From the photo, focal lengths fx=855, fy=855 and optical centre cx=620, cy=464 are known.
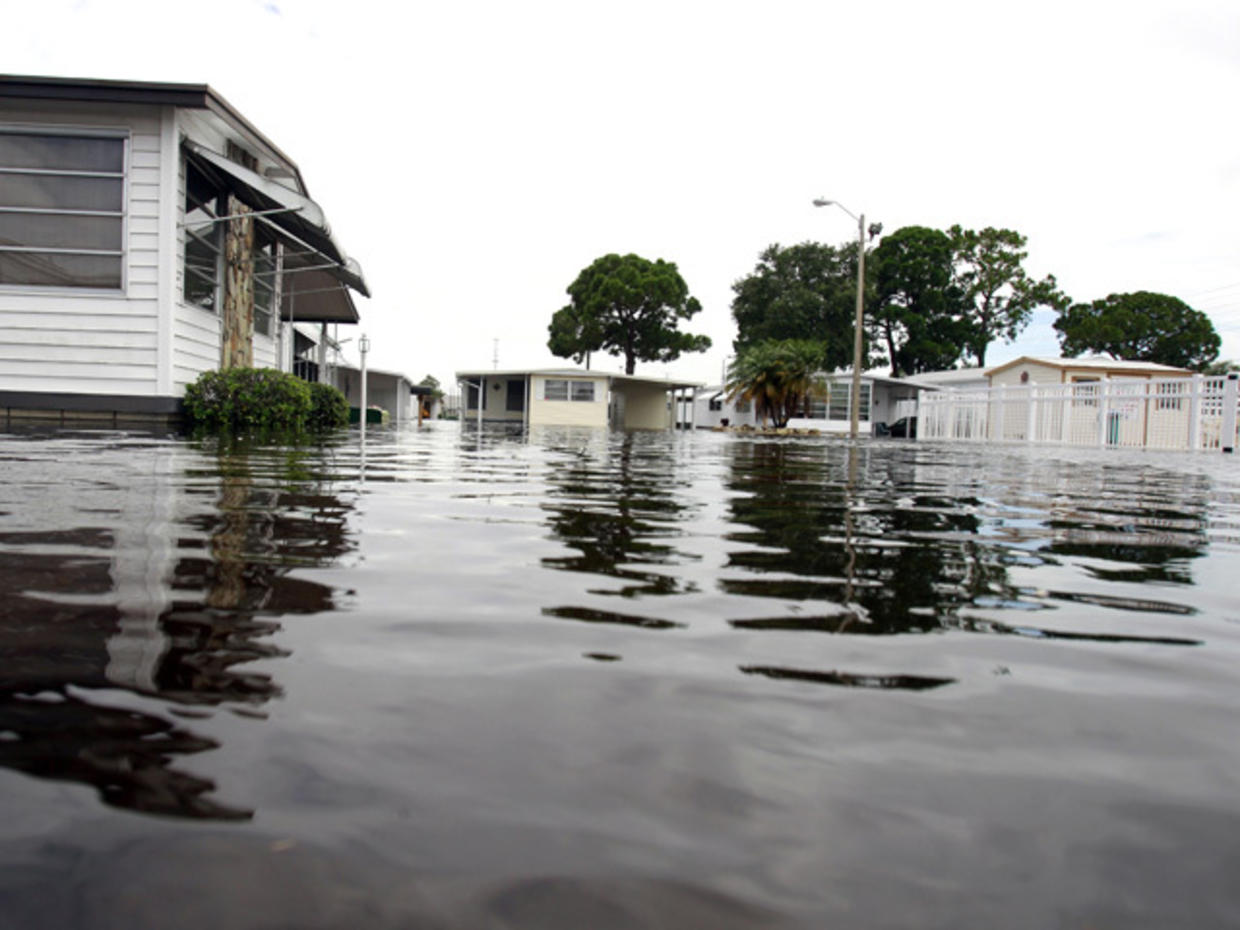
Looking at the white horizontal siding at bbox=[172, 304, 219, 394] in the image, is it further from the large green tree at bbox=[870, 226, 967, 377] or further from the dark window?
the large green tree at bbox=[870, 226, 967, 377]

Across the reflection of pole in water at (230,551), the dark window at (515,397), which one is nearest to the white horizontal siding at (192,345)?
the reflection of pole in water at (230,551)

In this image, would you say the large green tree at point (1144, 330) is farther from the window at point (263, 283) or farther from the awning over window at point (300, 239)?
the window at point (263, 283)

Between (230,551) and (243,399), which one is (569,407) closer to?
(243,399)

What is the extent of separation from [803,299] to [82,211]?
47.4m

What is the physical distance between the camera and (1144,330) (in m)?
61.9

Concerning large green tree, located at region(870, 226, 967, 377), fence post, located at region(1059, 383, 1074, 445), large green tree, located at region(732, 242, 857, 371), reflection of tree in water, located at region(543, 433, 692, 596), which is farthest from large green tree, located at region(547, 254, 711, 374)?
reflection of tree in water, located at region(543, 433, 692, 596)

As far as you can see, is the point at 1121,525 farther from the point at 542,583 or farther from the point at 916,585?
the point at 542,583

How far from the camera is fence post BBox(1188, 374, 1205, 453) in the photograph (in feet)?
59.4

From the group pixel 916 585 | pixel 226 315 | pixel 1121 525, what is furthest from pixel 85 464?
pixel 226 315

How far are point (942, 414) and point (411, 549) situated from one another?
30221mm

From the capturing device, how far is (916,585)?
2.47 metres

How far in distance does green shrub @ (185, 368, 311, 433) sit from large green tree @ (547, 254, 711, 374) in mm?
42378

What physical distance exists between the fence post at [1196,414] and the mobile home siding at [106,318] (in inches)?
774

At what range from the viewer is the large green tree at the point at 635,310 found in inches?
2142
